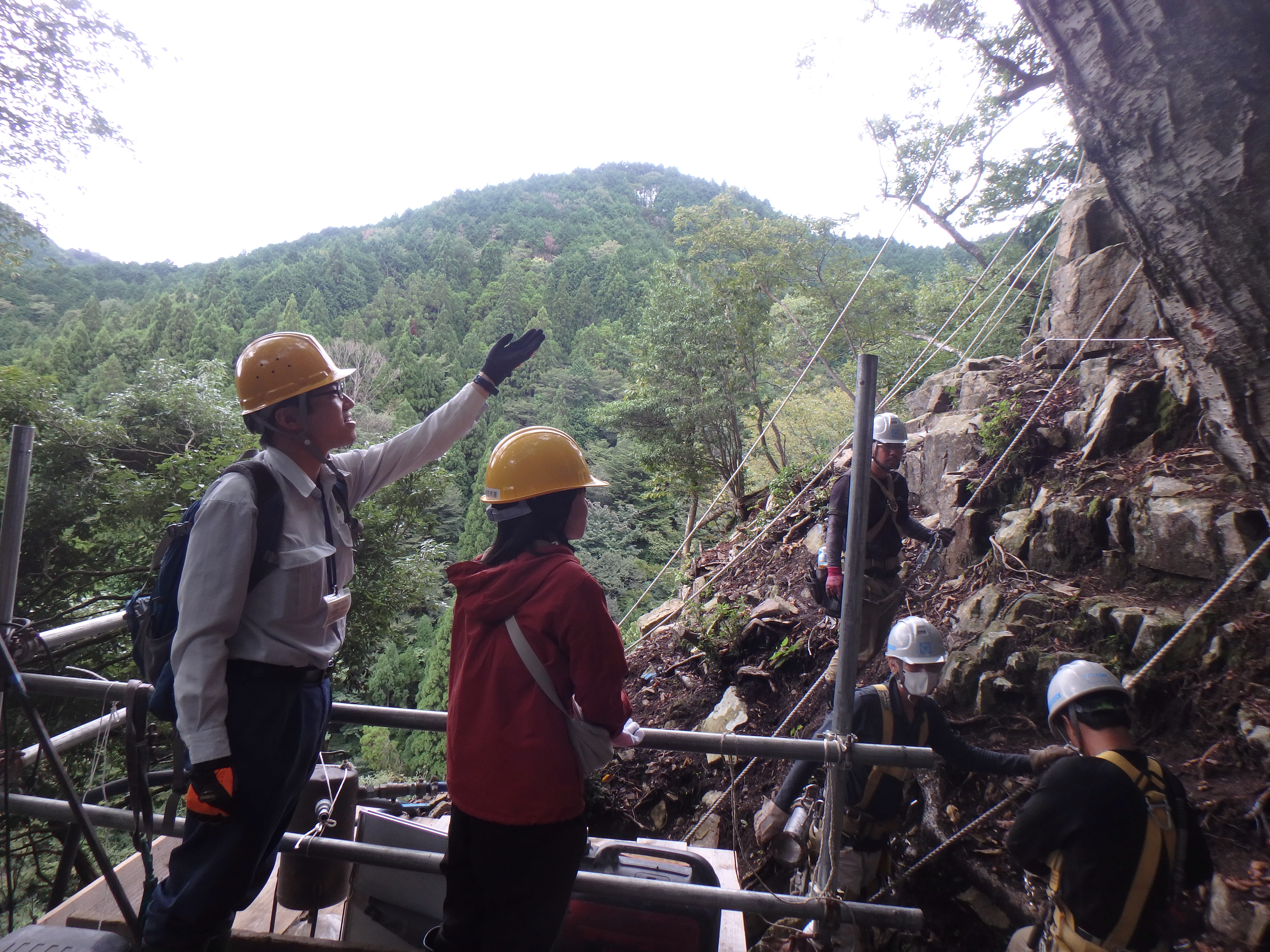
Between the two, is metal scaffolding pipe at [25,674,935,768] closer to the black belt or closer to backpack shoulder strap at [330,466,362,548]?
the black belt

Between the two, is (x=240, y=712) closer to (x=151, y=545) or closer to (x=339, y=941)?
(x=339, y=941)

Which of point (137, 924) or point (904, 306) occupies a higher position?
point (904, 306)

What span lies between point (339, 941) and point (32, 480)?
33.7 ft

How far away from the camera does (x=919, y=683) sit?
99.8 inches

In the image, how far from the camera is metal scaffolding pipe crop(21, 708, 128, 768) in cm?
218

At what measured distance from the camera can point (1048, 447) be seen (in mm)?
5012

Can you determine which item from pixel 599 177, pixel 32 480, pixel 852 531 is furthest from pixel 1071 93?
pixel 599 177

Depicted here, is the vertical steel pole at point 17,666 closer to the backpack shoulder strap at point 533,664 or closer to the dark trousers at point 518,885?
the dark trousers at point 518,885

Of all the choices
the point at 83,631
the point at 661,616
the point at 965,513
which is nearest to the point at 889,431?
the point at 965,513

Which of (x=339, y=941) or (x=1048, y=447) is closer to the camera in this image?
(x=339, y=941)

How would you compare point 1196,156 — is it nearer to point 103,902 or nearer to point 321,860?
point 321,860

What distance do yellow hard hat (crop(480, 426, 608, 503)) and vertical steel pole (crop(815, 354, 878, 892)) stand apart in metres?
0.80

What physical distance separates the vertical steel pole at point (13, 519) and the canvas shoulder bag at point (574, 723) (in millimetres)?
1798

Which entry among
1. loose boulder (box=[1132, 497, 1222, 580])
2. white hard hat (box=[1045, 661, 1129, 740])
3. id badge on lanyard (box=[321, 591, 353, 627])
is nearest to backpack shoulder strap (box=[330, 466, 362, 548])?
id badge on lanyard (box=[321, 591, 353, 627])
